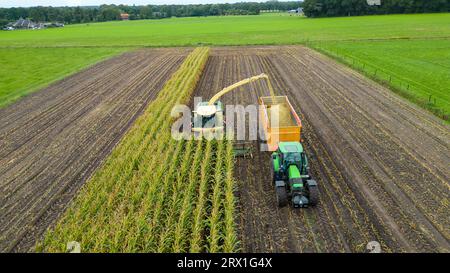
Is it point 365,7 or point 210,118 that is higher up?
point 365,7

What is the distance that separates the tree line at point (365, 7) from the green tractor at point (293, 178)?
109 m

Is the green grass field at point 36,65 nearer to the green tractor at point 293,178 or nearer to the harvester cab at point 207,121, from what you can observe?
the harvester cab at point 207,121

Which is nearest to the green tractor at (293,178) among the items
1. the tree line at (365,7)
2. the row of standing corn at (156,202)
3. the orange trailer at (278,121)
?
the orange trailer at (278,121)

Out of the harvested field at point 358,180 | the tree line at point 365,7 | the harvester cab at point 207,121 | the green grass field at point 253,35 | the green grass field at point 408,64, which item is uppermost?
the tree line at point 365,7

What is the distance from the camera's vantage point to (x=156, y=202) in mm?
11867

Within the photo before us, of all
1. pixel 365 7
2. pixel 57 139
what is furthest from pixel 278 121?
pixel 365 7

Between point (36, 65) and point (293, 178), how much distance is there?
38.8m

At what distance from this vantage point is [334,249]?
405 inches

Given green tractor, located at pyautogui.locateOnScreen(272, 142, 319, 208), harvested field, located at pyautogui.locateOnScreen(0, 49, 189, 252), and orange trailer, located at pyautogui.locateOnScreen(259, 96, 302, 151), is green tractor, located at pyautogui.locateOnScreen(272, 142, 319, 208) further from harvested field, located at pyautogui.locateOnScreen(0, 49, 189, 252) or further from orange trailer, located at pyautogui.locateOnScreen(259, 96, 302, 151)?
harvested field, located at pyautogui.locateOnScreen(0, 49, 189, 252)

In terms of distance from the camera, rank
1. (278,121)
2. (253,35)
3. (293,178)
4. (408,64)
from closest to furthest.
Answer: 1. (293,178)
2. (278,121)
3. (408,64)
4. (253,35)

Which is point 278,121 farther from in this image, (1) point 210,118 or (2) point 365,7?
(2) point 365,7

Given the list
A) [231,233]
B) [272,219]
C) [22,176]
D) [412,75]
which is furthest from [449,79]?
[22,176]

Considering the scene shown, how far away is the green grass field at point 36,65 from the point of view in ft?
99.0

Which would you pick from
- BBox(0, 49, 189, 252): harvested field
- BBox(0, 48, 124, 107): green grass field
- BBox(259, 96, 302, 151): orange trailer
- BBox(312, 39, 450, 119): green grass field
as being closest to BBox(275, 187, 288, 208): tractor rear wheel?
BBox(259, 96, 302, 151): orange trailer
